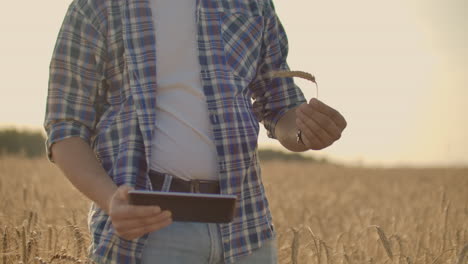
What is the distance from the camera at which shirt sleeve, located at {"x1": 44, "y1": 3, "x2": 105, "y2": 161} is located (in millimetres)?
2008

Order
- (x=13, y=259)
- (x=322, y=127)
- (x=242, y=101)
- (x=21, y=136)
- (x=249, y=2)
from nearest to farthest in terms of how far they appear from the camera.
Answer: (x=322, y=127) < (x=242, y=101) < (x=249, y=2) < (x=13, y=259) < (x=21, y=136)

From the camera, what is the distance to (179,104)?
2.07 meters

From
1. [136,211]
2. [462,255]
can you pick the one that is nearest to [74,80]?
[136,211]

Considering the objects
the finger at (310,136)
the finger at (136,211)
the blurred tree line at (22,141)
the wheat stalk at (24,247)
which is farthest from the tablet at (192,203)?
the blurred tree line at (22,141)

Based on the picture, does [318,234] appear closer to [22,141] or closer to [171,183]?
[171,183]

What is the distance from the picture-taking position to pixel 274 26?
2.52m

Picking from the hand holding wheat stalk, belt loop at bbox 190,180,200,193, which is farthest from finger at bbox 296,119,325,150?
belt loop at bbox 190,180,200,193

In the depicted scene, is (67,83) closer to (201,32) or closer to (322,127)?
(201,32)

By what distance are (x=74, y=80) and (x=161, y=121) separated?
0.29 m

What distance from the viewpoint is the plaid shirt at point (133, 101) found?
201 centimetres

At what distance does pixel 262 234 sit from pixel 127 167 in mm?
516

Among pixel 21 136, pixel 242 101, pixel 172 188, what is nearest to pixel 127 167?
pixel 172 188

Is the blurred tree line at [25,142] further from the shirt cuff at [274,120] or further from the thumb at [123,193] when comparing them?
the thumb at [123,193]

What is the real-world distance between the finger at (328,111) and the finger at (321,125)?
0.04 ft
